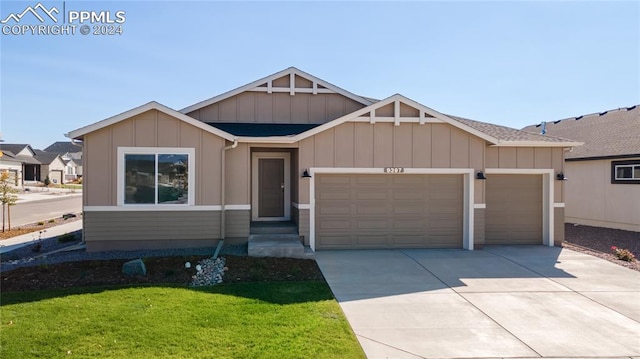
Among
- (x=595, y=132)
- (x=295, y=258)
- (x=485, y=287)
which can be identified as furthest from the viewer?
(x=595, y=132)

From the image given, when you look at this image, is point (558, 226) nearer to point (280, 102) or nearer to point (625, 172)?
point (625, 172)

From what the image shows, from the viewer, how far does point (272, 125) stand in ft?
39.9

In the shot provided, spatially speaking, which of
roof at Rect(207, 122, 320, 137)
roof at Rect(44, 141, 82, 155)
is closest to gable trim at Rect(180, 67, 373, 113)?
roof at Rect(207, 122, 320, 137)

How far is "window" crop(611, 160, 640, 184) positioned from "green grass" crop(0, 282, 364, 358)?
13092 millimetres

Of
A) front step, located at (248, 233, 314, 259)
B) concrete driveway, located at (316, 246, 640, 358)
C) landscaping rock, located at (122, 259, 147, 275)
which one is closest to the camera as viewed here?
concrete driveway, located at (316, 246, 640, 358)

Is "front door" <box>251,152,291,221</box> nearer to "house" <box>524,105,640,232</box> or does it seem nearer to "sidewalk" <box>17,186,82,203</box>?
"house" <box>524,105,640,232</box>

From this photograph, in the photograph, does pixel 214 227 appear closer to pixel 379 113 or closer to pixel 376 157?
pixel 376 157

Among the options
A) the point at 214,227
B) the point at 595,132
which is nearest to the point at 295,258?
the point at 214,227

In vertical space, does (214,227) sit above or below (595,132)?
below

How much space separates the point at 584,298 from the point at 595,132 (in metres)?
13.8

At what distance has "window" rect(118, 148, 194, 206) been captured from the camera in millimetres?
9531

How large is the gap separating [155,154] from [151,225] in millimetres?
1784

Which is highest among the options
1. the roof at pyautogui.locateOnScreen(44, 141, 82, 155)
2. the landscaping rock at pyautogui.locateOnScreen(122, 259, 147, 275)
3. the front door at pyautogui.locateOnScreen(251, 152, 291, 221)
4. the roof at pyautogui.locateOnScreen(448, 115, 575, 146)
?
the roof at pyautogui.locateOnScreen(44, 141, 82, 155)

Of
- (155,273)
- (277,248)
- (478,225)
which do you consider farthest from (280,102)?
(478,225)
